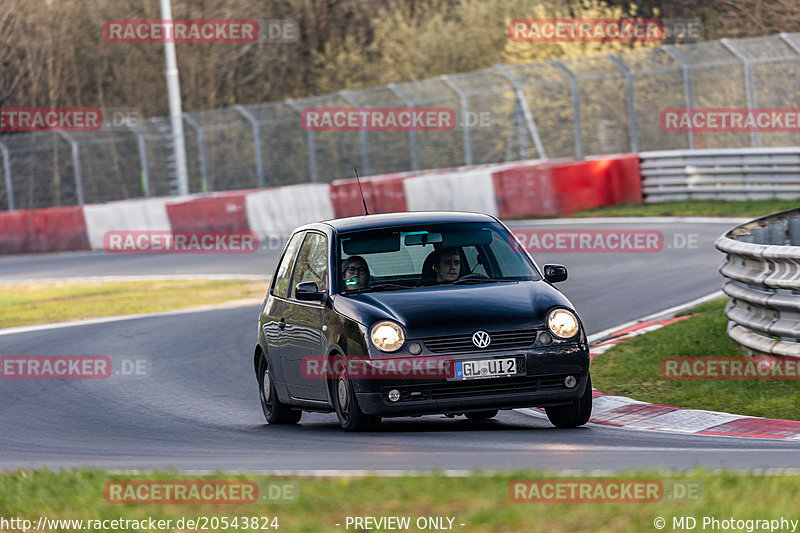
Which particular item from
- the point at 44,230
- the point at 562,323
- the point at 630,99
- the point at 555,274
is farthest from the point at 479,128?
the point at 562,323

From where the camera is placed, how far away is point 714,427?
9.45m

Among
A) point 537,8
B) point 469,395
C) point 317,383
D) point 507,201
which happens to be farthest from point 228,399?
point 537,8

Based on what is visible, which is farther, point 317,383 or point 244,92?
point 244,92

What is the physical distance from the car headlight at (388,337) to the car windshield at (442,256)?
75 centimetres

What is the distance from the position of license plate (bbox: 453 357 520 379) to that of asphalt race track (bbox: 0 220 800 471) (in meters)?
0.39

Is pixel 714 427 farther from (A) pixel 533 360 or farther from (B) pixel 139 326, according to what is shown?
(B) pixel 139 326

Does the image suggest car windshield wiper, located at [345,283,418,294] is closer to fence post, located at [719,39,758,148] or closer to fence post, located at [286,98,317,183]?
fence post, located at [719,39,758,148]

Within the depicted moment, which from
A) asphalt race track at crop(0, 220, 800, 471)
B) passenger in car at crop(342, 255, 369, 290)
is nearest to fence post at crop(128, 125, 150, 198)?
asphalt race track at crop(0, 220, 800, 471)

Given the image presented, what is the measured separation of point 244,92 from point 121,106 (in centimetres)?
433

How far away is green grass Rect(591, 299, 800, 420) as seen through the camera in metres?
10.1

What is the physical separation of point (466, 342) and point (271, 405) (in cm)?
252

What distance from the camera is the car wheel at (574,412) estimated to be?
924 centimetres

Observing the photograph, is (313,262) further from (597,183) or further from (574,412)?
(597,183)

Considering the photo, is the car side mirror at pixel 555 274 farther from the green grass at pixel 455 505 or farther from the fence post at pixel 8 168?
the fence post at pixel 8 168
